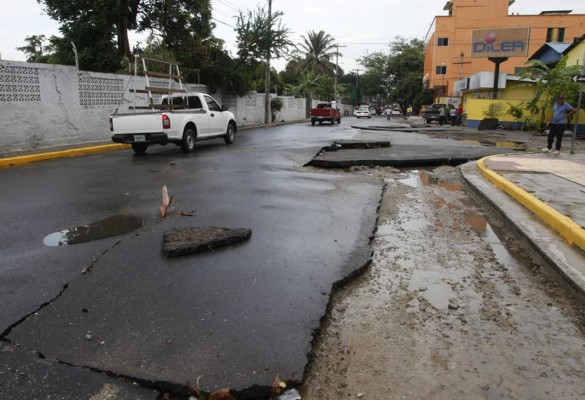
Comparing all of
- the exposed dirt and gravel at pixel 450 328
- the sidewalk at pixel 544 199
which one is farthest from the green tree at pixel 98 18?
the exposed dirt and gravel at pixel 450 328

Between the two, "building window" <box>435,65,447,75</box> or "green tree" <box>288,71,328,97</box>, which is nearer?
"green tree" <box>288,71,328,97</box>

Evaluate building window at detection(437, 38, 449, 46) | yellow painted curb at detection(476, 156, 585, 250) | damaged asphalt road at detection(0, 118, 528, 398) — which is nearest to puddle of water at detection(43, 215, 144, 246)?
damaged asphalt road at detection(0, 118, 528, 398)

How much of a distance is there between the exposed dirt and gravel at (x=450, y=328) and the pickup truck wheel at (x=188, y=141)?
29.2 ft

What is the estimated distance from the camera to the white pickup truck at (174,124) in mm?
12320

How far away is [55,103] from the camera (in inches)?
577

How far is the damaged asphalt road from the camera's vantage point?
268 cm

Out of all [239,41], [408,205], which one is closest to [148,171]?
[408,205]

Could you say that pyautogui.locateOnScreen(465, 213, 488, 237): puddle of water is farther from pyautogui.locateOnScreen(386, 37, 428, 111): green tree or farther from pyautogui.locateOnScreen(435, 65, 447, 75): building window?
pyautogui.locateOnScreen(386, 37, 428, 111): green tree

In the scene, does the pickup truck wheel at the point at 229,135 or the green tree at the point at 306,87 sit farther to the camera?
the green tree at the point at 306,87

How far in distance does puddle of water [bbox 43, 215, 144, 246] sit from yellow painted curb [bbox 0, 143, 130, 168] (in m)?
6.80

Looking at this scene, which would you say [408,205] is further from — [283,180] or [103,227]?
[103,227]

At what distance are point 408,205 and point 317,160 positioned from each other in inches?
163

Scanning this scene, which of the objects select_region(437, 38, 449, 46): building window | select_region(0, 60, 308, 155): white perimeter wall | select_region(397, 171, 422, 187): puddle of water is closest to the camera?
select_region(397, 171, 422, 187): puddle of water

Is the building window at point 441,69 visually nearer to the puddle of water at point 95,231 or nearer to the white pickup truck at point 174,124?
the white pickup truck at point 174,124
